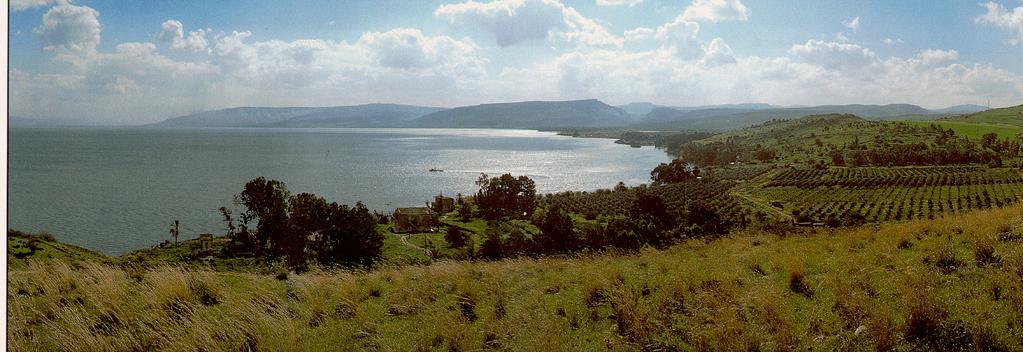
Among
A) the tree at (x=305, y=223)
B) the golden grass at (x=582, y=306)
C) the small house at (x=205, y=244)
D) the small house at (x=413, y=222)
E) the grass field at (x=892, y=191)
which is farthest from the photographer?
the small house at (x=413, y=222)

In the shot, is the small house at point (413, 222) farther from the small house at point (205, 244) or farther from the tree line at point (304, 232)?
the small house at point (205, 244)

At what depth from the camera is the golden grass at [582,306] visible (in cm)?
487

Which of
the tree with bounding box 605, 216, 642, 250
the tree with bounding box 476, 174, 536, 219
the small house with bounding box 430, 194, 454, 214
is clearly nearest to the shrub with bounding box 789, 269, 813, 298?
the tree with bounding box 605, 216, 642, 250

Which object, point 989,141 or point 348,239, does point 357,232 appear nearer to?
point 348,239

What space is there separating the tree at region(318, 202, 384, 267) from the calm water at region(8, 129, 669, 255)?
93.9ft

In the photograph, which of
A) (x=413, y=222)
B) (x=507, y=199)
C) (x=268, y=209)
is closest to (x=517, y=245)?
(x=413, y=222)

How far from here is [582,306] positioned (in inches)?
262

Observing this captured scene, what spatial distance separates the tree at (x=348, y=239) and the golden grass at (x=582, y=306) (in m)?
33.5

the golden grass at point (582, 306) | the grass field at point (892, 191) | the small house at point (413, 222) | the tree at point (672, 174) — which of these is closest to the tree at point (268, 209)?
the small house at point (413, 222)

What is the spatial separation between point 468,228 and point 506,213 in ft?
33.3

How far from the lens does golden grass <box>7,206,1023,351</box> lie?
16.0 feet

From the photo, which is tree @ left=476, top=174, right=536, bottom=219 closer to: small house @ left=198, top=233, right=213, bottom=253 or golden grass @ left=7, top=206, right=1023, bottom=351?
small house @ left=198, top=233, right=213, bottom=253

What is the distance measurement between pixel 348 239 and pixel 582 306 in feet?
125

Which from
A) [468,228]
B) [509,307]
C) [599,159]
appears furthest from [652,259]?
[599,159]
